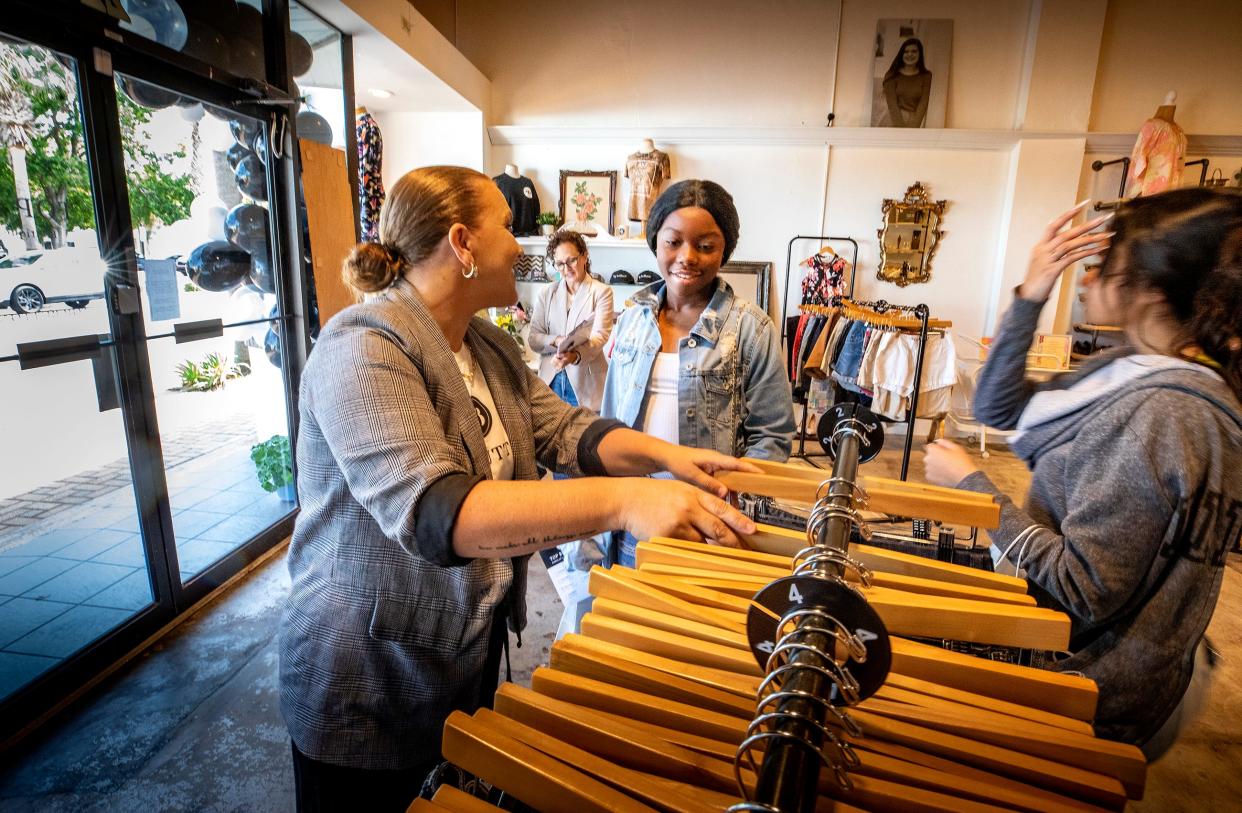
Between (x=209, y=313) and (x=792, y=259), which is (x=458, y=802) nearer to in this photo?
(x=209, y=313)

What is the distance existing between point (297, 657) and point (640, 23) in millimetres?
5721

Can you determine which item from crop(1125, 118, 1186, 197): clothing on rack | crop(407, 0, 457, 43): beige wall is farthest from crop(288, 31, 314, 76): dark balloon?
crop(1125, 118, 1186, 197): clothing on rack

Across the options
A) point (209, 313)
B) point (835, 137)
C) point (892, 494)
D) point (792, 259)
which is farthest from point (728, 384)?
point (835, 137)

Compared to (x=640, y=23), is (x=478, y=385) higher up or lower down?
lower down

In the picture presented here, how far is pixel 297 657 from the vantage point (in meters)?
1.00

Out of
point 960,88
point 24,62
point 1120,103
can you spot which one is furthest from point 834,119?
point 24,62

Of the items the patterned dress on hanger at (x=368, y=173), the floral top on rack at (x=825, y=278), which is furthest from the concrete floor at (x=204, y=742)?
the floral top on rack at (x=825, y=278)

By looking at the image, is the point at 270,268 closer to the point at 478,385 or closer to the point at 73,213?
the point at 73,213

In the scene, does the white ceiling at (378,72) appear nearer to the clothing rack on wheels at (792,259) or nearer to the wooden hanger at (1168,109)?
the clothing rack on wheels at (792,259)

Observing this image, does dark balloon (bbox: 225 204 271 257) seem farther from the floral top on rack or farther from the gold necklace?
the floral top on rack

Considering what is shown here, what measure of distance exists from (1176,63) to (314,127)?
6.39 meters

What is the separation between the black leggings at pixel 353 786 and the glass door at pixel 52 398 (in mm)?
1608

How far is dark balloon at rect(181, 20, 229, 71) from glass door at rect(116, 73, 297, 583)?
0.18 meters

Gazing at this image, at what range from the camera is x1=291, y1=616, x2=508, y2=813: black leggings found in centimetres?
103
